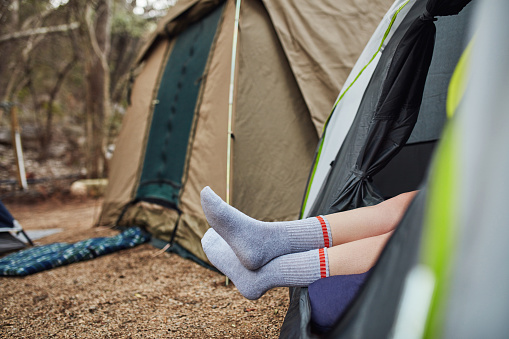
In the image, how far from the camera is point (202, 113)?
96.0 inches

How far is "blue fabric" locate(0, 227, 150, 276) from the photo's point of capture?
2203 mm

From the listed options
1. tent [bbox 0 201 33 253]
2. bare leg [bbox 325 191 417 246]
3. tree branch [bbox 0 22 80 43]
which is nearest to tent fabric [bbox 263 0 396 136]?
bare leg [bbox 325 191 417 246]

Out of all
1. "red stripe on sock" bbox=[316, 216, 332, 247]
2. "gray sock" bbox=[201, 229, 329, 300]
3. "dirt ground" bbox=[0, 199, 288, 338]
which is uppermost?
"red stripe on sock" bbox=[316, 216, 332, 247]

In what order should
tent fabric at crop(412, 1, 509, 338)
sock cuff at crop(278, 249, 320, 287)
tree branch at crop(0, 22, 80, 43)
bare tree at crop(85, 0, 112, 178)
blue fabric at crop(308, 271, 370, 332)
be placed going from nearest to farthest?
tent fabric at crop(412, 1, 509, 338)
blue fabric at crop(308, 271, 370, 332)
sock cuff at crop(278, 249, 320, 287)
bare tree at crop(85, 0, 112, 178)
tree branch at crop(0, 22, 80, 43)

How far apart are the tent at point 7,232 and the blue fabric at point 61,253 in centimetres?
11

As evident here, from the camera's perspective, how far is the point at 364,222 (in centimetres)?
117

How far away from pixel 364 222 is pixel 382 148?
0.33 m

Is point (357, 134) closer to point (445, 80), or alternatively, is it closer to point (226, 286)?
point (445, 80)

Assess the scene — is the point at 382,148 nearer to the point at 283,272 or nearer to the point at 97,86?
the point at 283,272

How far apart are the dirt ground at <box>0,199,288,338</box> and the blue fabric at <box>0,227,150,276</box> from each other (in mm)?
49

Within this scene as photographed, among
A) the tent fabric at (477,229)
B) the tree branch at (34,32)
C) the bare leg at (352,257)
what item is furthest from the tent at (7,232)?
the tree branch at (34,32)

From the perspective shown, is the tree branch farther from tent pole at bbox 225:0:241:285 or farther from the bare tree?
tent pole at bbox 225:0:241:285

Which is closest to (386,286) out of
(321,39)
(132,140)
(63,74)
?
(321,39)

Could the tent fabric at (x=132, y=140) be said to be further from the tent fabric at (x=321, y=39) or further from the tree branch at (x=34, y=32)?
the tree branch at (x=34, y=32)
